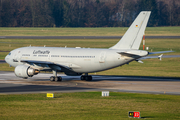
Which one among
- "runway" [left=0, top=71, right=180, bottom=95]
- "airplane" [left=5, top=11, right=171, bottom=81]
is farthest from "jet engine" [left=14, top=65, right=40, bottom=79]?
"runway" [left=0, top=71, right=180, bottom=95]

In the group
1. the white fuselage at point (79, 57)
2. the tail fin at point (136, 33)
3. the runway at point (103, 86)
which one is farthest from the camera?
the white fuselage at point (79, 57)

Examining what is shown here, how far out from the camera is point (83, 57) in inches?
1882

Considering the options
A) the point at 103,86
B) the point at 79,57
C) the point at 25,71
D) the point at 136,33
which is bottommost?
the point at 103,86

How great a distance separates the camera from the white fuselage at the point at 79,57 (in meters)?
45.5

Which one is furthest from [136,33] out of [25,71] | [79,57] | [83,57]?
[25,71]

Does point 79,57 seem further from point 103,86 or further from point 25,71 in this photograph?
point 25,71

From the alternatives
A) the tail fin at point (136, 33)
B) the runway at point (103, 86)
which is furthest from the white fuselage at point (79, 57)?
the runway at point (103, 86)

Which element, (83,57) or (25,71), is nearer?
(83,57)

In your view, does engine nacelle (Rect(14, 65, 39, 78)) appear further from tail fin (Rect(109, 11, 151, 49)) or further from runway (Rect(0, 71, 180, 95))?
tail fin (Rect(109, 11, 151, 49))

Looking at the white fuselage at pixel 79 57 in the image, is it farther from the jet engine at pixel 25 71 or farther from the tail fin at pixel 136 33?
the tail fin at pixel 136 33

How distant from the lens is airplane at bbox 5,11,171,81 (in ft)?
147

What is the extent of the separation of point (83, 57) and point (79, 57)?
0.64m

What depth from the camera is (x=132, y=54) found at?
142 feet

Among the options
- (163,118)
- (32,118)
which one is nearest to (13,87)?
(32,118)
